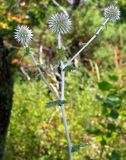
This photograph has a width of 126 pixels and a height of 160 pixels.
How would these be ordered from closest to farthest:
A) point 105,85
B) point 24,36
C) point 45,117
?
point 24,36, point 105,85, point 45,117

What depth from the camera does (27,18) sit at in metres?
6.00

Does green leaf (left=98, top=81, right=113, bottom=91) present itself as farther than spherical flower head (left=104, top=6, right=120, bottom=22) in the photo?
Yes

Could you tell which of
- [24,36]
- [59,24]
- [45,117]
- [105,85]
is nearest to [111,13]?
[59,24]

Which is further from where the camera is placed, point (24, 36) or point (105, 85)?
point (105, 85)

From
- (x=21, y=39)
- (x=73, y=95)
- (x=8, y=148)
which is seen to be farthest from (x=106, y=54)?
(x=21, y=39)

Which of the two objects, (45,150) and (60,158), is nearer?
(60,158)

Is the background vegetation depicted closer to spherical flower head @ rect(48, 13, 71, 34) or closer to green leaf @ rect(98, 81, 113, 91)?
green leaf @ rect(98, 81, 113, 91)

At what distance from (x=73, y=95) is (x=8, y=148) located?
152 cm

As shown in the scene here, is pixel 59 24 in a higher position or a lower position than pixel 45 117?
higher

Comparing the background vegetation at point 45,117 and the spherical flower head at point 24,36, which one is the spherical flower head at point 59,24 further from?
the background vegetation at point 45,117

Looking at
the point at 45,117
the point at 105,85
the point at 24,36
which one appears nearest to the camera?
the point at 24,36

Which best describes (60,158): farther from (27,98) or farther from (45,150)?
(27,98)

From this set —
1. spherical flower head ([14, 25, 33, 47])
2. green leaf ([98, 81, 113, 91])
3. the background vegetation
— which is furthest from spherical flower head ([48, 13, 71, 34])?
the background vegetation

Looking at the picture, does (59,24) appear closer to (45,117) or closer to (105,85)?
(105,85)
